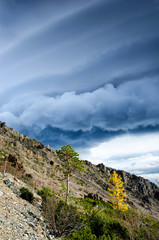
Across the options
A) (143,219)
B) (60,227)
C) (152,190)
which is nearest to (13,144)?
(60,227)

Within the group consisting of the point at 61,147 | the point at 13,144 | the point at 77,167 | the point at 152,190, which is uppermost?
the point at 13,144

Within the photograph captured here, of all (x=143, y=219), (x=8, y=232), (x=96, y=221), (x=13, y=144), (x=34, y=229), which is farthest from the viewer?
(x=13, y=144)

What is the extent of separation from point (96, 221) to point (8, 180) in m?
9.98

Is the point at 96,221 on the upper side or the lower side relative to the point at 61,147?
lower

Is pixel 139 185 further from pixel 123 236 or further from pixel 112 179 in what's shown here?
pixel 123 236

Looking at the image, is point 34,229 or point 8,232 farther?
point 34,229

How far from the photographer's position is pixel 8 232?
7.12 meters

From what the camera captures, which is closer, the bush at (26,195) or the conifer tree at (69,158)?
the bush at (26,195)

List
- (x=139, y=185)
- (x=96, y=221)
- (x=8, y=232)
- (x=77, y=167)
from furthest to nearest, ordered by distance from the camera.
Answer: (x=139, y=185)
(x=77, y=167)
(x=96, y=221)
(x=8, y=232)

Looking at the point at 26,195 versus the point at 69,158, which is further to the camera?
the point at 69,158

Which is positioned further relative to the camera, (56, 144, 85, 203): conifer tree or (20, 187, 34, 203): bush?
(56, 144, 85, 203): conifer tree

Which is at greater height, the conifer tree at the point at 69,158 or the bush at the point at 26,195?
the conifer tree at the point at 69,158

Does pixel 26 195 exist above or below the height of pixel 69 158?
below

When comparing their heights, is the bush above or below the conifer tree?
below
